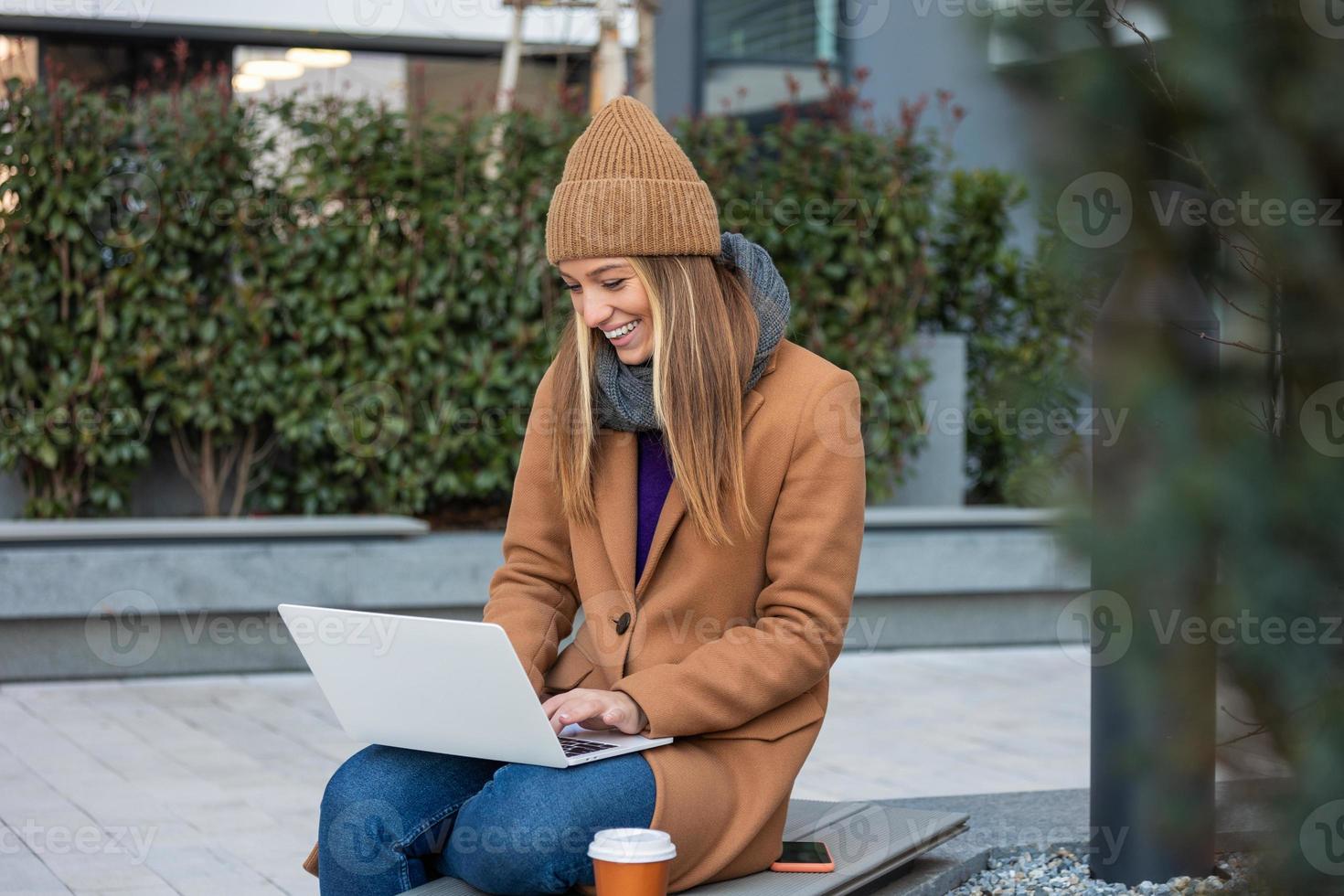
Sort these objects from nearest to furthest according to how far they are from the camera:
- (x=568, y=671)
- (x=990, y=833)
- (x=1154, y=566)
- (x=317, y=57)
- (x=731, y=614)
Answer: (x=1154, y=566) → (x=731, y=614) → (x=568, y=671) → (x=990, y=833) → (x=317, y=57)

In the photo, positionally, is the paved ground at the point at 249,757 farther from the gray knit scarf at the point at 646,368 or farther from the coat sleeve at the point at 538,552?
the gray knit scarf at the point at 646,368

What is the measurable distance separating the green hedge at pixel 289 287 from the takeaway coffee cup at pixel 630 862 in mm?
4736

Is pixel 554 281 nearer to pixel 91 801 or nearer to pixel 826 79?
pixel 826 79

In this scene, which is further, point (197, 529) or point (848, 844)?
point (197, 529)

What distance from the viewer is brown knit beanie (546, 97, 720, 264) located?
2.69 metres

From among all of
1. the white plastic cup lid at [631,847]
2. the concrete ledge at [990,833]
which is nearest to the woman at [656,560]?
the white plastic cup lid at [631,847]

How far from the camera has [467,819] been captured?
8.02 feet

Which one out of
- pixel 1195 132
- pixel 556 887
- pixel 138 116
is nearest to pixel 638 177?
pixel 556 887

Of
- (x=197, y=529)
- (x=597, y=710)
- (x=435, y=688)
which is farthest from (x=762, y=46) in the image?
(x=435, y=688)

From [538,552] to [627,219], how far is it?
66cm

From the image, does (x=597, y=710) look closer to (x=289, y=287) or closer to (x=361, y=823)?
(x=361, y=823)

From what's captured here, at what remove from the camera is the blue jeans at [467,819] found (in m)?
2.36

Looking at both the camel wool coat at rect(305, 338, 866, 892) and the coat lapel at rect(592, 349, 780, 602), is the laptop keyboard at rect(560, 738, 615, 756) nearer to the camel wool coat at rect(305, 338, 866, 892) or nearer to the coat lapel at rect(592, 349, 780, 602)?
the camel wool coat at rect(305, 338, 866, 892)

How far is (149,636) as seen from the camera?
6.18 metres
